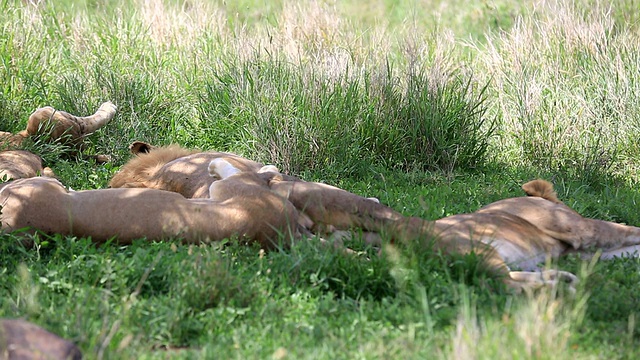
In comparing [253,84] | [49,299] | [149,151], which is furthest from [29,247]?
[253,84]

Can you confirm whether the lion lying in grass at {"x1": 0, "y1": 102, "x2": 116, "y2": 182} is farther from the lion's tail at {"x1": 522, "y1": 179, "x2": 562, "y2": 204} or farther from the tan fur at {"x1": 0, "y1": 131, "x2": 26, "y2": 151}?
the lion's tail at {"x1": 522, "y1": 179, "x2": 562, "y2": 204}

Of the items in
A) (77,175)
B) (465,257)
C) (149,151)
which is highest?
(465,257)

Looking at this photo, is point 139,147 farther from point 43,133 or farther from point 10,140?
point 10,140

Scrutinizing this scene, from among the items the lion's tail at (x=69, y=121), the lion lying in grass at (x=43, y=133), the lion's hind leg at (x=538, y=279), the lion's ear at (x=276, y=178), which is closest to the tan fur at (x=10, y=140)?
the lion lying in grass at (x=43, y=133)

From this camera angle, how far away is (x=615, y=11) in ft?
37.1

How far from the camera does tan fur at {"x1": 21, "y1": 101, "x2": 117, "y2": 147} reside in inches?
290

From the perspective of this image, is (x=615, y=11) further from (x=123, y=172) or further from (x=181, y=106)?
(x=123, y=172)

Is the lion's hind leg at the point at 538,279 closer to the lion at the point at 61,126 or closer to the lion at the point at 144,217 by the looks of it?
the lion at the point at 144,217

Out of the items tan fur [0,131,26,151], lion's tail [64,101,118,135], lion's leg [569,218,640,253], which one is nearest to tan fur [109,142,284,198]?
tan fur [0,131,26,151]

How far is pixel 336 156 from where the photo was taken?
307 inches

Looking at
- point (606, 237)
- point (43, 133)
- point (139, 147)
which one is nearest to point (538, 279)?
point (606, 237)

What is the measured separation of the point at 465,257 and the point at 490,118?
16.9ft

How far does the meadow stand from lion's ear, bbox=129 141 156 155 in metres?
0.48

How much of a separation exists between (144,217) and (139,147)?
1911 mm
